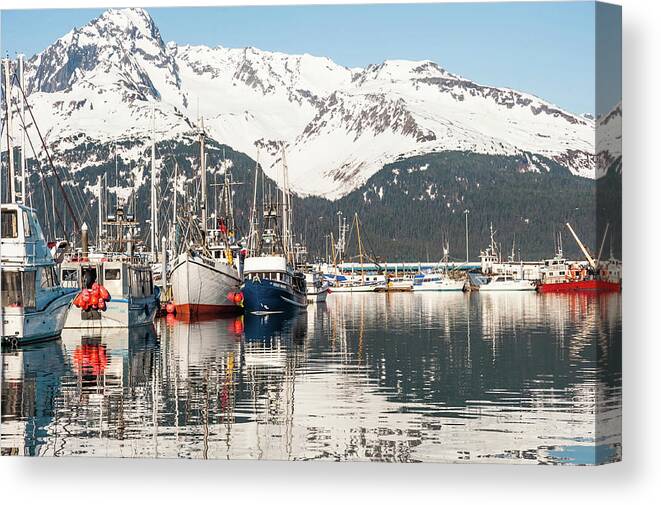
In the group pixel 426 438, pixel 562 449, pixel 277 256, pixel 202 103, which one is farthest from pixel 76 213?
pixel 277 256

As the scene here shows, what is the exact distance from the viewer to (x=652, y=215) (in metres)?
15.9

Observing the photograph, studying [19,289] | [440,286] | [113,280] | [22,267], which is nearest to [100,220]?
[19,289]

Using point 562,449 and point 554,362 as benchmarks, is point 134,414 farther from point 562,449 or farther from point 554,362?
point 554,362

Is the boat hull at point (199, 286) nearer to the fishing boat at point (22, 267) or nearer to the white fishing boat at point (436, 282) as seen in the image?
the fishing boat at point (22, 267)

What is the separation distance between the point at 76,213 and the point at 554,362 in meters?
9.22

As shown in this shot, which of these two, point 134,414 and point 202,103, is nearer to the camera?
point 134,414

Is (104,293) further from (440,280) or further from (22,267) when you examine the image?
(440,280)

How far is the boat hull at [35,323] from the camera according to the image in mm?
25203

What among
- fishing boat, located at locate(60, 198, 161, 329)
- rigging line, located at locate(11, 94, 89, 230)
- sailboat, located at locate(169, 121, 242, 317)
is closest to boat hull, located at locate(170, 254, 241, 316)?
sailboat, located at locate(169, 121, 242, 317)

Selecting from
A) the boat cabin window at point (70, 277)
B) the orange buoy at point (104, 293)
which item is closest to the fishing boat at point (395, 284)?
the boat cabin window at point (70, 277)

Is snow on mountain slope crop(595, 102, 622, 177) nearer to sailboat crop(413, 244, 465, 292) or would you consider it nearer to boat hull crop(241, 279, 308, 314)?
sailboat crop(413, 244, 465, 292)

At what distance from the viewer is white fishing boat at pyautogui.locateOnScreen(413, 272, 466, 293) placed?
23.7 meters

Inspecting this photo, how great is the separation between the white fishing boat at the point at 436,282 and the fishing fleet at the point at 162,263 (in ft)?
0.15

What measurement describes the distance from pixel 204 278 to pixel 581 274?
32583 mm
